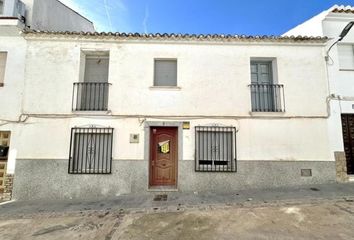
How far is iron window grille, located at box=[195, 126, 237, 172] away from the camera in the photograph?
7.13 m

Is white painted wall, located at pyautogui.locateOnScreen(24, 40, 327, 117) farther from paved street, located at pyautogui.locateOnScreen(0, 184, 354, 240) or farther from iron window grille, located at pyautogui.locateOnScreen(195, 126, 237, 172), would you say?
paved street, located at pyautogui.locateOnScreen(0, 184, 354, 240)

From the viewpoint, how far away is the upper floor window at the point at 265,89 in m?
7.51

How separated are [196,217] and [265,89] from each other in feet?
17.5

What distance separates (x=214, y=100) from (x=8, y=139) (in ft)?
24.1

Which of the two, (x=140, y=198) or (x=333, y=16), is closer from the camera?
(x=140, y=198)

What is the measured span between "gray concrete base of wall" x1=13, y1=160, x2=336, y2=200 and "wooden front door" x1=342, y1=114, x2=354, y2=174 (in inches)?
31.7

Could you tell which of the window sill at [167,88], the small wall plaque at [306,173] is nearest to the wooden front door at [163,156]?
the window sill at [167,88]

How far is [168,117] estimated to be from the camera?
7.25m

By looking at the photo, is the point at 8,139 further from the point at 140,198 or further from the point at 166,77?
the point at 166,77

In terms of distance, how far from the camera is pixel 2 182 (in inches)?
274

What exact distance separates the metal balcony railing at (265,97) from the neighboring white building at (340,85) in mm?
1845

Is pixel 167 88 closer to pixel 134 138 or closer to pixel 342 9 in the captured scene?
pixel 134 138

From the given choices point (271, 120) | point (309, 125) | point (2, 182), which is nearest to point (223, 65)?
point (271, 120)

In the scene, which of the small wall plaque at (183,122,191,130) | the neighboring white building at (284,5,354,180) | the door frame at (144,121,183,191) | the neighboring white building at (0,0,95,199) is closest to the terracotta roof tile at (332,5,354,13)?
the neighboring white building at (284,5,354,180)
